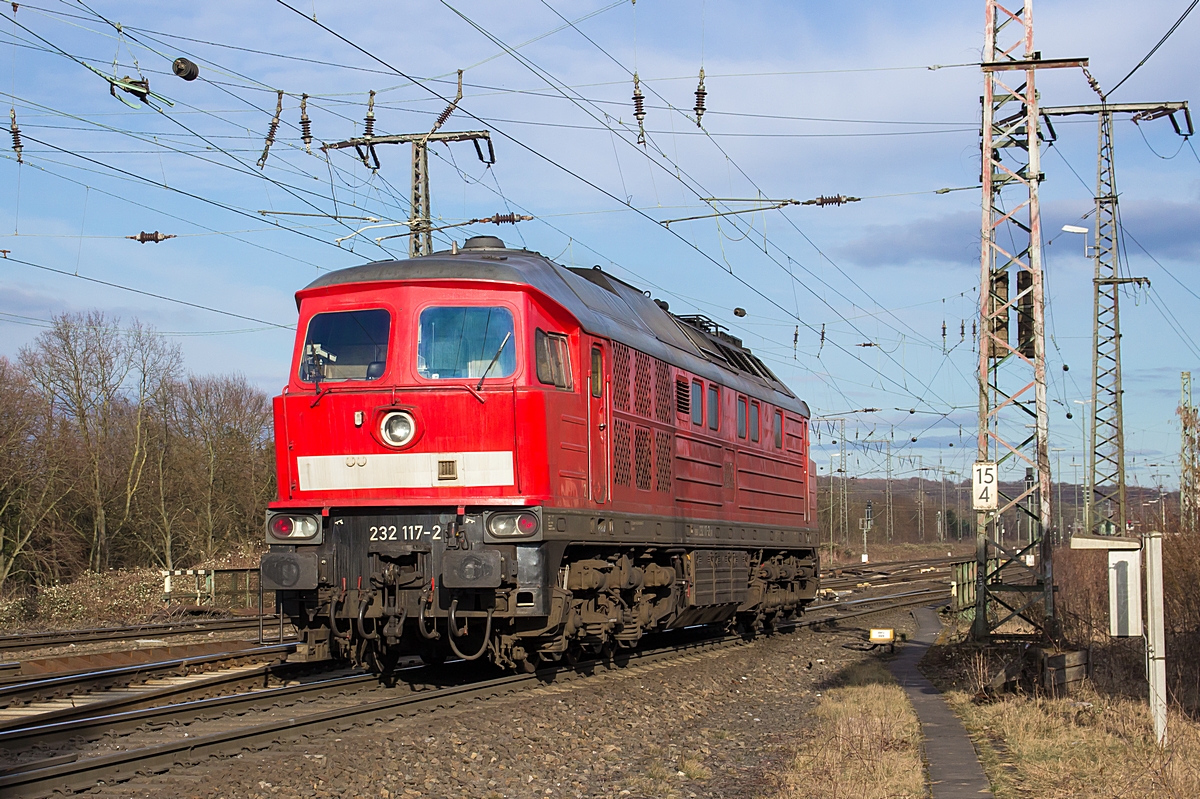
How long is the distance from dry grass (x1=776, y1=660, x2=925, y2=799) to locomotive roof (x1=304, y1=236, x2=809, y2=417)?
459cm

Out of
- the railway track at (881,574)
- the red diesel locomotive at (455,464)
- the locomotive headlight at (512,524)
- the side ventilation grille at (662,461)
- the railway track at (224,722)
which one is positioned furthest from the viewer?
the railway track at (881,574)

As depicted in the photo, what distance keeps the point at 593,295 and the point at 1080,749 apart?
272 inches

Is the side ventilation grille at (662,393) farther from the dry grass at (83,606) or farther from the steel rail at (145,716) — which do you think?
the dry grass at (83,606)

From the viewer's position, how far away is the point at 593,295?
13297mm

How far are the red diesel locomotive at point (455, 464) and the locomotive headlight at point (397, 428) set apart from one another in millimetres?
14

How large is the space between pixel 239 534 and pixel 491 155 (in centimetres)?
2673

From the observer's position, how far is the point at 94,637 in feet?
58.5

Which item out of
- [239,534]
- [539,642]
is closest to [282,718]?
[539,642]

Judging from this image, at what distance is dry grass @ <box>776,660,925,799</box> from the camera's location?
7926mm

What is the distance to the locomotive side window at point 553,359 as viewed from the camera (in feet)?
37.3

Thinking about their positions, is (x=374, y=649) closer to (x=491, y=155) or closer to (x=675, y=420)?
(x=675, y=420)

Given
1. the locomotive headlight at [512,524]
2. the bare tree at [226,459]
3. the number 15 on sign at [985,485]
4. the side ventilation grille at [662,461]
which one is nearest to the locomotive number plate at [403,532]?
the locomotive headlight at [512,524]

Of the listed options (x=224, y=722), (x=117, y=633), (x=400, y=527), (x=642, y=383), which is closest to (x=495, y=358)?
(x=400, y=527)

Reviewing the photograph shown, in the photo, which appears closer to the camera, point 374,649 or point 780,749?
point 780,749
